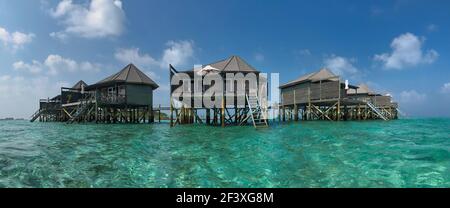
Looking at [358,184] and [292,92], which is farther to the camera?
[292,92]

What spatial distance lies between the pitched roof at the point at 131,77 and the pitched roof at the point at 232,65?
1264 cm

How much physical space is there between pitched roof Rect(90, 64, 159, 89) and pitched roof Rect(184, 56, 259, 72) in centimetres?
1264

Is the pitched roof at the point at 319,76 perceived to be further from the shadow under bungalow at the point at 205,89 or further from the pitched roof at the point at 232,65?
the pitched roof at the point at 232,65

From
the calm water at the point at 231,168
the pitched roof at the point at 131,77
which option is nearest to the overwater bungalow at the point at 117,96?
the pitched roof at the point at 131,77

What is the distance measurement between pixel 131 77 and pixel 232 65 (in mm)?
16041

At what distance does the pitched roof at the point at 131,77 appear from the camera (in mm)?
33656

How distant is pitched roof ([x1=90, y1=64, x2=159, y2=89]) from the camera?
110 feet

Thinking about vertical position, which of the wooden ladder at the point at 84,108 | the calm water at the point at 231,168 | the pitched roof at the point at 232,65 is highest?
the pitched roof at the point at 232,65

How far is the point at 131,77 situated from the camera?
34375mm

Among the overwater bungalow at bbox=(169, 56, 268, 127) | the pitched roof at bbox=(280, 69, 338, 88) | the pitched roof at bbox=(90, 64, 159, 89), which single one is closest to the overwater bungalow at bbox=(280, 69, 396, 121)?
the pitched roof at bbox=(280, 69, 338, 88)

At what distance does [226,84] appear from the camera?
24312 millimetres
